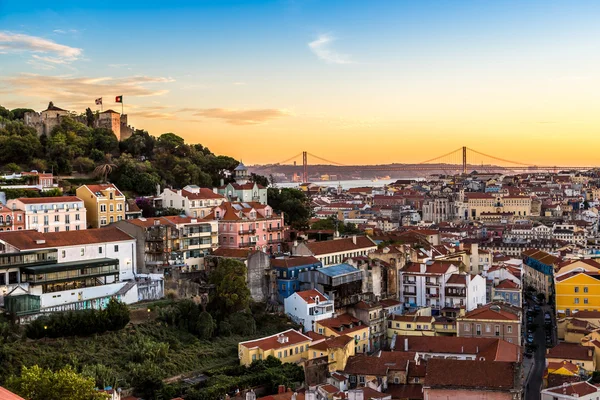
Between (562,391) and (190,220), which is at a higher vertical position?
(190,220)

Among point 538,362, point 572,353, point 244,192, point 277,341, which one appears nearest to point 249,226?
point 244,192

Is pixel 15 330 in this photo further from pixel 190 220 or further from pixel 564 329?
pixel 564 329

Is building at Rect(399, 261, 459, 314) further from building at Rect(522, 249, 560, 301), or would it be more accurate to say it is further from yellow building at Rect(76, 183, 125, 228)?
yellow building at Rect(76, 183, 125, 228)

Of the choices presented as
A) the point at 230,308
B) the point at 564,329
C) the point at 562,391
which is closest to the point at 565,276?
the point at 564,329

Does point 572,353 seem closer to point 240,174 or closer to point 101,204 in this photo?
point 101,204

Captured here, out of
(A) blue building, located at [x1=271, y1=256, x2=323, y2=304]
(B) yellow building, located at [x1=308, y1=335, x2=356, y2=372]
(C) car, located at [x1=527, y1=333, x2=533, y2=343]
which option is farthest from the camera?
(C) car, located at [x1=527, y1=333, x2=533, y2=343]

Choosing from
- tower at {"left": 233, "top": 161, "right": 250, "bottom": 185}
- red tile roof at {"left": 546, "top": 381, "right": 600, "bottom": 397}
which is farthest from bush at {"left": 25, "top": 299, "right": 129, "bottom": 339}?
tower at {"left": 233, "top": 161, "right": 250, "bottom": 185}

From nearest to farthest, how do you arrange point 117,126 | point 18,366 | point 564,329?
point 18,366 → point 564,329 → point 117,126

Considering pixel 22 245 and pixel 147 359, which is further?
pixel 22 245
